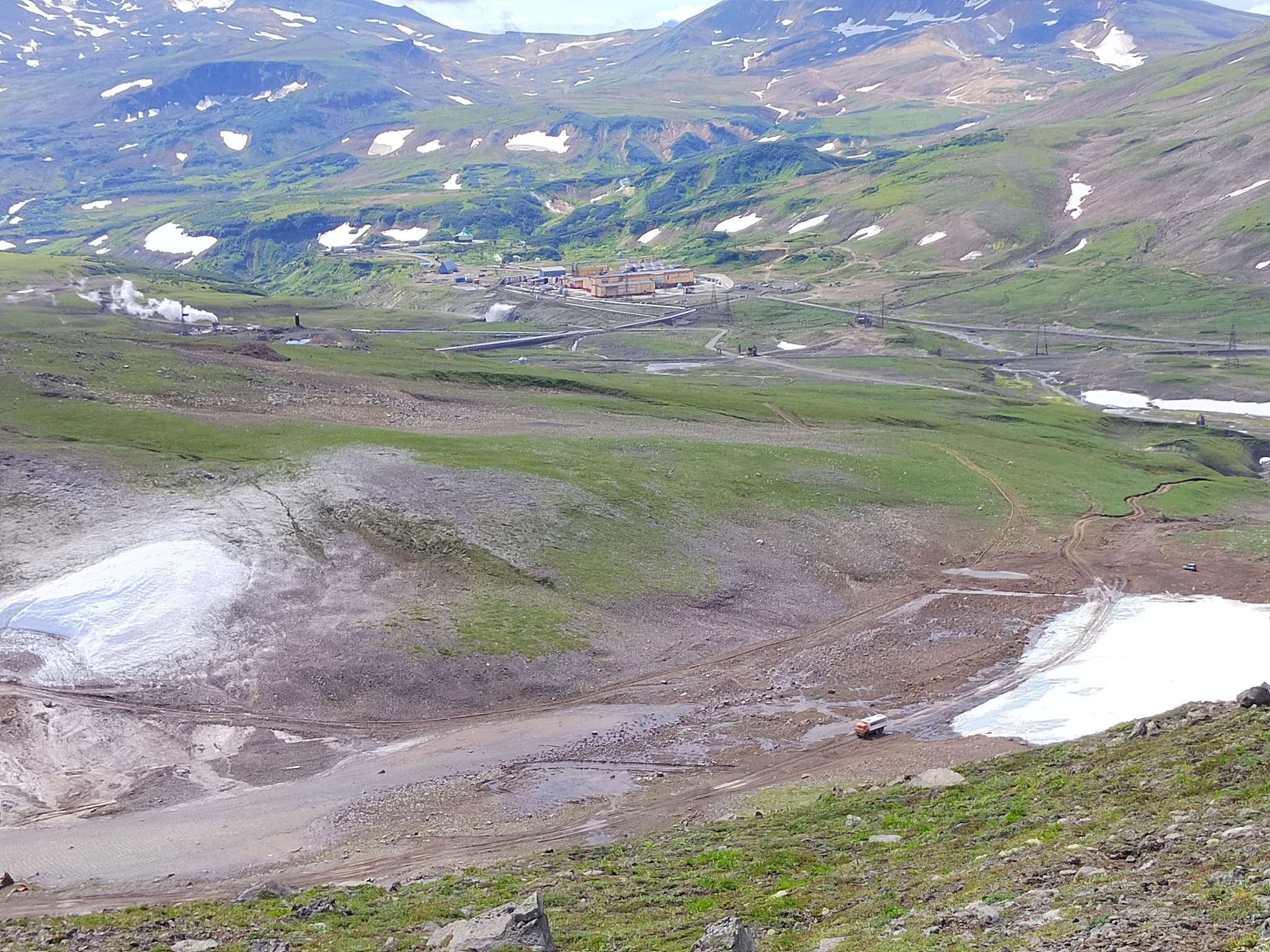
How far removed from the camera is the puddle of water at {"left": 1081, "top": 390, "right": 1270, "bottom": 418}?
154375mm

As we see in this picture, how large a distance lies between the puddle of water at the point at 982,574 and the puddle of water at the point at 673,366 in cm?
9230

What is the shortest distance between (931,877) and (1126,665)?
1647 inches

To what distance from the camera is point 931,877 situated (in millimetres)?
29359

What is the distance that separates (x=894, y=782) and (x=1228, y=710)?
498 inches

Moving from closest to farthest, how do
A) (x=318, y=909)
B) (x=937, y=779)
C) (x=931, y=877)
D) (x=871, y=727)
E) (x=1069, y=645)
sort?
(x=931, y=877) → (x=318, y=909) → (x=937, y=779) → (x=871, y=727) → (x=1069, y=645)

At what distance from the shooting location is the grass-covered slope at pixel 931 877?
22.9 m

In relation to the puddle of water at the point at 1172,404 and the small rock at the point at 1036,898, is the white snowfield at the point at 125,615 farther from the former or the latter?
the puddle of water at the point at 1172,404

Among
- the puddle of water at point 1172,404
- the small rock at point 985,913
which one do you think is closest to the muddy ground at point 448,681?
the small rock at point 985,913

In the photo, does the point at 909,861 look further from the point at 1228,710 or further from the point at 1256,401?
the point at 1256,401

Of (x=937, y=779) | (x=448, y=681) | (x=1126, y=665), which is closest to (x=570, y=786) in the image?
(x=448, y=681)

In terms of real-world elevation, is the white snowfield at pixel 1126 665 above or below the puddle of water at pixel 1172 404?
above

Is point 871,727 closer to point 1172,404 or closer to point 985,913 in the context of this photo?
point 985,913

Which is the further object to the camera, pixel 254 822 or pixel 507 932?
pixel 254 822

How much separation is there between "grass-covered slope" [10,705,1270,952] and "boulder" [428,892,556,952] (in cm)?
117
